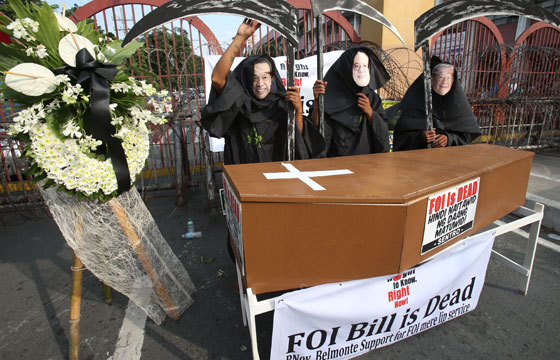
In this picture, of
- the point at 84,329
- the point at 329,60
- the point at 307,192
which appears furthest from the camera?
the point at 329,60

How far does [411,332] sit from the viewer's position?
6.15ft

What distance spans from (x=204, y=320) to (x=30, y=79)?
1.82 m

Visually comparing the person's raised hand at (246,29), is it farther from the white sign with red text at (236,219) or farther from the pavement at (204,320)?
the pavement at (204,320)

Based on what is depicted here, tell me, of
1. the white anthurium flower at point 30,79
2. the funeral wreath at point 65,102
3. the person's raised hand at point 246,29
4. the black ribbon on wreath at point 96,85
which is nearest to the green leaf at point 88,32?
the funeral wreath at point 65,102

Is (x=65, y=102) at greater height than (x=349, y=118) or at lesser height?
greater

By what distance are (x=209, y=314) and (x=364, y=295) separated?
1.28 meters

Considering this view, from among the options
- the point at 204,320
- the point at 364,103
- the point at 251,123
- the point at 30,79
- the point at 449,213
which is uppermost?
the point at 30,79

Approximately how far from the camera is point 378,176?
4.96 feet

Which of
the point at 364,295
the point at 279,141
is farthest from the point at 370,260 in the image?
the point at 279,141

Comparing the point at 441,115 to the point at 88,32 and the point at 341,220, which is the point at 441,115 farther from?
the point at 88,32

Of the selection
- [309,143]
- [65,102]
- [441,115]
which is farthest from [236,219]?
[441,115]

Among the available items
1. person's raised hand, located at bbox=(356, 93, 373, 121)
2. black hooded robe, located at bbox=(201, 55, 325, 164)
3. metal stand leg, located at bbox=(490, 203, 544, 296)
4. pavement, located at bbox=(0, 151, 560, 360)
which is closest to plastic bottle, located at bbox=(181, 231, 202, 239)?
pavement, located at bbox=(0, 151, 560, 360)

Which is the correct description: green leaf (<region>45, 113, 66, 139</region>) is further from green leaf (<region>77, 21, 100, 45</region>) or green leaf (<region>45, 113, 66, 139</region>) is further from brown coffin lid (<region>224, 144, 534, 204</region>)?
brown coffin lid (<region>224, 144, 534, 204</region>)

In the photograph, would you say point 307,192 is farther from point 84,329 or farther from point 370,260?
point 84,329
